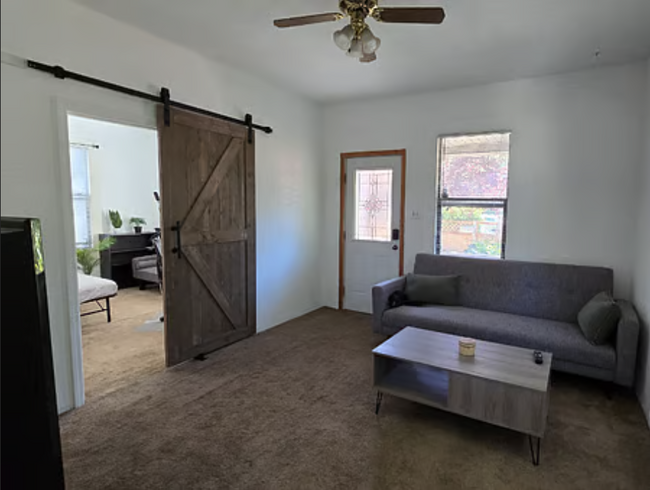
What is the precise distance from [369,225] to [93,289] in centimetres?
324

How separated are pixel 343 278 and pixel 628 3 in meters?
3.77

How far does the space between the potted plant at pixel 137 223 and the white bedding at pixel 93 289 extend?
213 centimetres

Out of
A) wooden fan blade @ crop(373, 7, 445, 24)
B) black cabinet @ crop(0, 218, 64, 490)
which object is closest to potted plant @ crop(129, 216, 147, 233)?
wooden fan blade @ crop(373, 7, 445, 24)

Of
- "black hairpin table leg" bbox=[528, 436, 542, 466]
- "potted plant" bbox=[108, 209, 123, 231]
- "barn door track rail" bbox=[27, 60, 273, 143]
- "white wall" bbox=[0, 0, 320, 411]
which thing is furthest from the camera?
"potted plant" bbox=[108, 209, 123, 231]

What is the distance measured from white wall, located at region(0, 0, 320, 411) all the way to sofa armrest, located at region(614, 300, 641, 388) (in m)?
3.19

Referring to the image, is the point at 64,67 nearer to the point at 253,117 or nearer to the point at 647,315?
the point at 253,117

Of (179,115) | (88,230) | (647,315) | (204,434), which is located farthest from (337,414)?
(88,230)

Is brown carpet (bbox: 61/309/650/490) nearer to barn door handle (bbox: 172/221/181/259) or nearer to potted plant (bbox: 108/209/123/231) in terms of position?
barn door handle (bbox: 172/221/181/259)

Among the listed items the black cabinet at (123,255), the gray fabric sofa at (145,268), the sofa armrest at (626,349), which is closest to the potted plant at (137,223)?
the black cabinet at (123,255)

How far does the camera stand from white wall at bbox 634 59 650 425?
2730 mm

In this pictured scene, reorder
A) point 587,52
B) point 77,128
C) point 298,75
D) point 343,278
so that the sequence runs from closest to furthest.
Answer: point 587,52 → point 298,75 → point 343,278 → point 77,128

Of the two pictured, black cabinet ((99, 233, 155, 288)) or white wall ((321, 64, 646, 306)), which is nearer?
white wall ((321, 64, 646, 306))

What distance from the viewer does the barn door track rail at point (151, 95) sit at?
8.04 feet

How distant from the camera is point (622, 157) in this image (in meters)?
3.48
